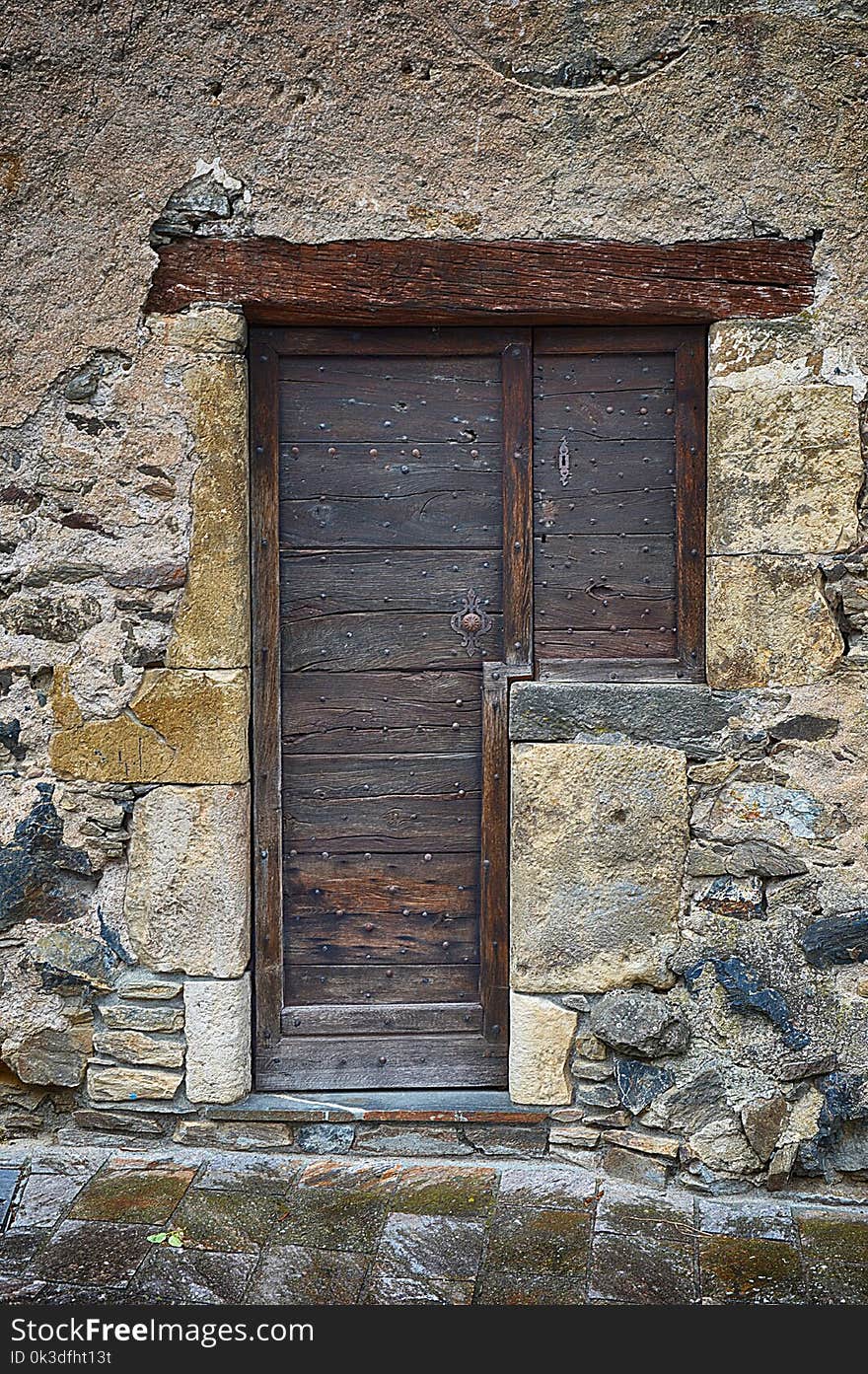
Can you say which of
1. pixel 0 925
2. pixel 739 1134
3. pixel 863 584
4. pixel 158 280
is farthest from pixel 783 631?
pixel 0 925

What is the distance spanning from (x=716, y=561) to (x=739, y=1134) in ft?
4.94

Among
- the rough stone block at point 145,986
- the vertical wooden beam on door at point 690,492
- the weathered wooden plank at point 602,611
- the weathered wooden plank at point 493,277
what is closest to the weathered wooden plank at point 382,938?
the rough stone block at point 145,986

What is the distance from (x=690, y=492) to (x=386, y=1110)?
1882mm

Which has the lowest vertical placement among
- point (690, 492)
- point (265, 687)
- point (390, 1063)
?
point (390, 1063)

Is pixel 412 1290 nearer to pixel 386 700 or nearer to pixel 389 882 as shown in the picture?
pixel 389 882

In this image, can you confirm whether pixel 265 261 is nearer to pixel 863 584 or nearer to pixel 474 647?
pixel 474 647

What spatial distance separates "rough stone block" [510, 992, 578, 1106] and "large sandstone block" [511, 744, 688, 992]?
60mm

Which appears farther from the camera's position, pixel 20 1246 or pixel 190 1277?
pixel 20 1246

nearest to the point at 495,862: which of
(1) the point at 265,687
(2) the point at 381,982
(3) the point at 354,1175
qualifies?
(2) the point at 381,982

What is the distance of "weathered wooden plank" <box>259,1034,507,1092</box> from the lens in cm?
311

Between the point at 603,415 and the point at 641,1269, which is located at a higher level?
the point at 603,415

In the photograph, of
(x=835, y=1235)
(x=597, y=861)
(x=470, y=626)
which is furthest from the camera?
(x=470, y=626)

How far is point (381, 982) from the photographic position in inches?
124

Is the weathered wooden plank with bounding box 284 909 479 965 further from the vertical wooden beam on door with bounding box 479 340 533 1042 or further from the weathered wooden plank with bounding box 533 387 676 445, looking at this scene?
the weathered wooden plank with bounding box 533 387 676 445
